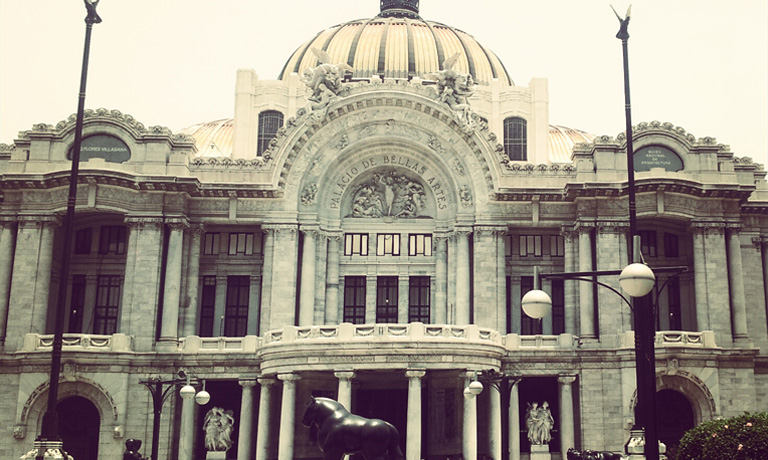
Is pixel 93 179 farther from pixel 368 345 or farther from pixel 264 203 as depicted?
pixel 368 345

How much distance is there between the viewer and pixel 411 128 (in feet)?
170

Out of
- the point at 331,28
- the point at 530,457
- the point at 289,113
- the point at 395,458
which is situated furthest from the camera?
the point at 331,28

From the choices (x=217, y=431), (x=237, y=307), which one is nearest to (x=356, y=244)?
(x=237, y=307)

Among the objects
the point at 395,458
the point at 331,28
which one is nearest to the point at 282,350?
the point at 395,458

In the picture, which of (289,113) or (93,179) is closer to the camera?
(93,179)

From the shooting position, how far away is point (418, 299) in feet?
170

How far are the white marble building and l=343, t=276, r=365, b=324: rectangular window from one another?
0.27 feet

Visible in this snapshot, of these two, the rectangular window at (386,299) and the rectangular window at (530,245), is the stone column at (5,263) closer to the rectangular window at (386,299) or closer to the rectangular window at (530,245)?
the rectangular window at (386,299)

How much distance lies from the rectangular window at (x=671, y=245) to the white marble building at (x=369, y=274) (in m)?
0.13

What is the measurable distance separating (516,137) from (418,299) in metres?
16.2

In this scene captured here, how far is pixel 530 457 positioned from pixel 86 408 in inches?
911

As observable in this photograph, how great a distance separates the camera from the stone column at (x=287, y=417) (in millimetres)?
42859

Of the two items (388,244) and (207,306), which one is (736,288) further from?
(207,306)

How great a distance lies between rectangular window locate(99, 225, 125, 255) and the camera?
51188 millimetres
